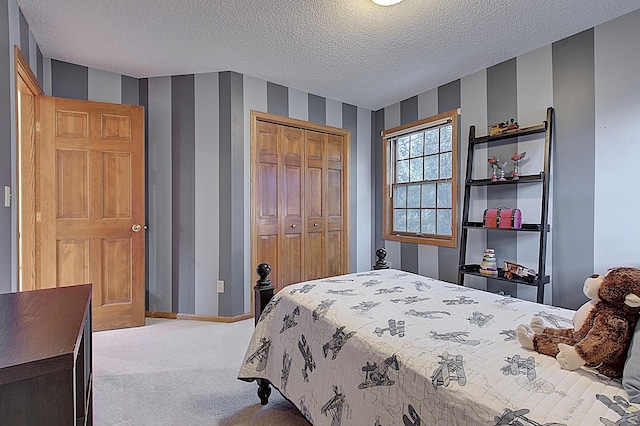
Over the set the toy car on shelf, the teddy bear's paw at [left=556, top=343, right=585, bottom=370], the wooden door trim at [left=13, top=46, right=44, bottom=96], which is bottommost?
the toy car on shelf

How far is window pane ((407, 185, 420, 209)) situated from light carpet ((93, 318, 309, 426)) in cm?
234

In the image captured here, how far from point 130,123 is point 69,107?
0.47m

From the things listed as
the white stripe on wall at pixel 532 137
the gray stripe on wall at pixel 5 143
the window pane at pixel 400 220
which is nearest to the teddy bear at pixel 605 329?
the white stripe on wall at pixel 532 137

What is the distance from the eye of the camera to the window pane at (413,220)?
4.10 meters

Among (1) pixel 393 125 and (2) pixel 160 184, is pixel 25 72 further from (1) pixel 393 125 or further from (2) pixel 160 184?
(1) pixel 393 125

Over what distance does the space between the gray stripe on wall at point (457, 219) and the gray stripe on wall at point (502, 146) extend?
13.3 inches

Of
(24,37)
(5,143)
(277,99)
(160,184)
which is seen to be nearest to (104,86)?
(24,37)

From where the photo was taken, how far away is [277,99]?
3717mm

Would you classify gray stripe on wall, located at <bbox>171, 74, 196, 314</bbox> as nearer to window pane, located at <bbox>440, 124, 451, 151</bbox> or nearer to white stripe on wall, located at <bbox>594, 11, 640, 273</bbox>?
window pane, located at <bbox>440, 124, 451, 151</bbox>

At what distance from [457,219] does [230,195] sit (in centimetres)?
231

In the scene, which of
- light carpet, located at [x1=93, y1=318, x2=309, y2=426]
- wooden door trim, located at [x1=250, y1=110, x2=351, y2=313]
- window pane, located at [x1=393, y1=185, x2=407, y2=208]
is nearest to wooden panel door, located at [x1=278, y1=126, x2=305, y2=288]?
wooden door trim, located at [x1=250, y1=110, x2=351, y2=313]

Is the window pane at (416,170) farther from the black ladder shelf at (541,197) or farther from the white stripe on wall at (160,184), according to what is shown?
the white stripe on wall at (160,184)

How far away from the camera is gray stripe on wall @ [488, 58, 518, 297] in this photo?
3018mm

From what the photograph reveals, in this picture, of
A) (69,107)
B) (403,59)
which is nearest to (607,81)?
(403,59)
